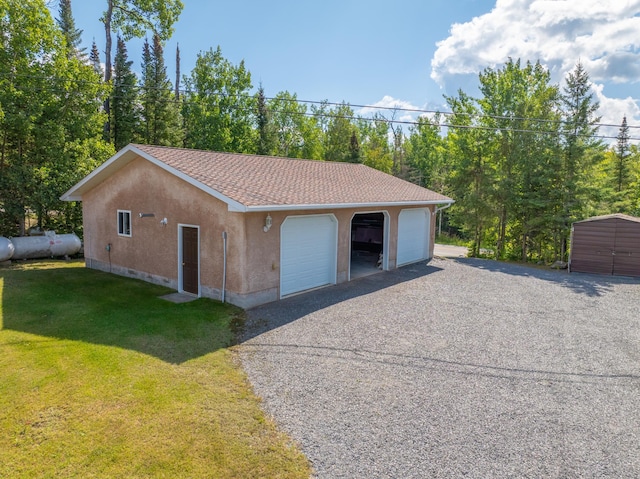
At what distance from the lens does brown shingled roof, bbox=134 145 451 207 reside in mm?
10094

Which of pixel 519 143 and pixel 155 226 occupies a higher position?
pixel 519 143

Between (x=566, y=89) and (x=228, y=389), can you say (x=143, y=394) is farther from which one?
(x=566, y=89)

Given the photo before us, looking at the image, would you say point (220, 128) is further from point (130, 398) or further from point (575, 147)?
point (130, 398)

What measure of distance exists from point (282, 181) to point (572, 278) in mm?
11057

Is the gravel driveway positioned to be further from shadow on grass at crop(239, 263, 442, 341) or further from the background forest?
the background forest

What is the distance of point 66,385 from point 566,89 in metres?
22.5

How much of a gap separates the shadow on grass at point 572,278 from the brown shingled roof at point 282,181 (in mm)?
3697

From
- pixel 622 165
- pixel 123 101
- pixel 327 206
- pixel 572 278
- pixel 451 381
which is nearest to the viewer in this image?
pixel 451 381

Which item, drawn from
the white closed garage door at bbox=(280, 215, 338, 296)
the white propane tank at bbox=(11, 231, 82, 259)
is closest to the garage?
the white closed garage door at bbox=(280, 215, 338, 296)

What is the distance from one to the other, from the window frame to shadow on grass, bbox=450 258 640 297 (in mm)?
13235

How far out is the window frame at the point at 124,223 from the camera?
41.4ft

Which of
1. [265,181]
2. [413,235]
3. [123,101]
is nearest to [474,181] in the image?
[413,235]

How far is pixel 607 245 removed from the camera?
50.1ft

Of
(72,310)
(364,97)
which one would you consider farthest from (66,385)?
(364,97)
